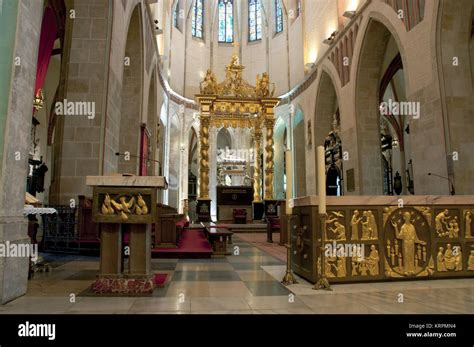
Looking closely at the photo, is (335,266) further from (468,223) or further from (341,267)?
(468,223)

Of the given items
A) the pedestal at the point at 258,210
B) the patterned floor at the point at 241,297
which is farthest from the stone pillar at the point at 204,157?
the patterned floor at the point at 241,297

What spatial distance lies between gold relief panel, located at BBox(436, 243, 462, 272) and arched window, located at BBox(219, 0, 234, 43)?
914 inches

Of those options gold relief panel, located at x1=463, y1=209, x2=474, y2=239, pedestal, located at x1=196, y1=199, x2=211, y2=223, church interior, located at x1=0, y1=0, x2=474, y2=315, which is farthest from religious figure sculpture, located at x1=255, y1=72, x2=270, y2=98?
gold relief panel, located at x1=463, y1=209, x2=474, y2=239

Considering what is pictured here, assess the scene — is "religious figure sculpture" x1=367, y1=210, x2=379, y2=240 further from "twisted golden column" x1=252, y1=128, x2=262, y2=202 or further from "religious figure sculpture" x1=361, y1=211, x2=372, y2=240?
"twisted golden column" x1=252, y1=128, x2=262, y2=202

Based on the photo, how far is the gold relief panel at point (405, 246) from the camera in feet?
13.4

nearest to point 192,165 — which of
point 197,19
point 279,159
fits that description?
point 279,159

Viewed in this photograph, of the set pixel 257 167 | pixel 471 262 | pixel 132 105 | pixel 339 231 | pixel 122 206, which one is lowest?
pixel 471 262

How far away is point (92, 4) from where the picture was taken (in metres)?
7.27

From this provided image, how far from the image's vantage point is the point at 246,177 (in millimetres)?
18156

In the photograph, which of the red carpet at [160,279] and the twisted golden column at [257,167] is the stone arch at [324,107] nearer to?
the twisted golden column at [257,167]

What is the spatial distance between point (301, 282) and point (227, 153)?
17.7 metres

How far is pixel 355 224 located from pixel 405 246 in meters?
0.68
